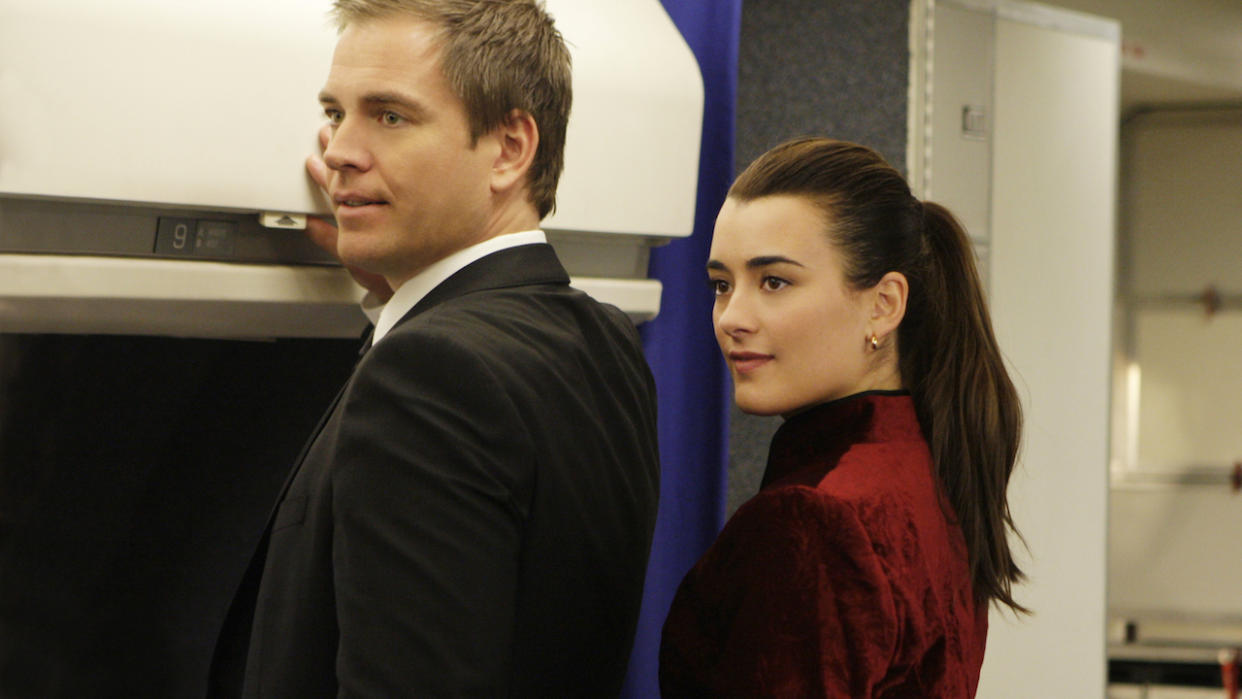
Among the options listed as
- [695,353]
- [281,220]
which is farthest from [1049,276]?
[281,220]

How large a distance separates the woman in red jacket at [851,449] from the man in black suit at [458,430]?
2.9 inches

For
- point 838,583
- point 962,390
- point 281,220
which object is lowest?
point 838,583

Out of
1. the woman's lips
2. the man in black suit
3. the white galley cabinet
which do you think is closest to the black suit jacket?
the man in black suit

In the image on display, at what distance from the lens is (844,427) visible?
0.86 m

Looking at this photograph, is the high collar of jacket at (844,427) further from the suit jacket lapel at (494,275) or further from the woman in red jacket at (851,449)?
the suit jacket lapel at (494,275)

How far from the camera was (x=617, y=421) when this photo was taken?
753 millimetres

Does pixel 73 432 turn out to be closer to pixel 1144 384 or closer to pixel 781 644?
pixel 781 644

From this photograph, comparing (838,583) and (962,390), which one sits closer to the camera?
(838,583)

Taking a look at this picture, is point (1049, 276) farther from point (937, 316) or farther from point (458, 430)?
point (458, 430)

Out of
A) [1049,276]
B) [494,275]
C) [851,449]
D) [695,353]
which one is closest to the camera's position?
[494,275]

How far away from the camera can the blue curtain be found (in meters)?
1.19

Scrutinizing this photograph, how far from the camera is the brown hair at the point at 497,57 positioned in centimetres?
74

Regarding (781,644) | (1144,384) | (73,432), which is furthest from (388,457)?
(1144,384)

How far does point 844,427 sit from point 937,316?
0.11 m
